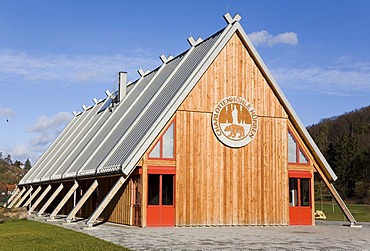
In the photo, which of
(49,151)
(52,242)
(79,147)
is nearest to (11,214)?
(79,147)

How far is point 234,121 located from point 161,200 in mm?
5151

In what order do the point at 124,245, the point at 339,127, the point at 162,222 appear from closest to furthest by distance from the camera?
1. the point at 124,245
2. the point at 162,222
3. the point at 339,127

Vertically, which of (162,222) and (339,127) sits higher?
(339,127)

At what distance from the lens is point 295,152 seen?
25.5 metres

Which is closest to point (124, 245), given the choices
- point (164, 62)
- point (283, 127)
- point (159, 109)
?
point (159, 109)

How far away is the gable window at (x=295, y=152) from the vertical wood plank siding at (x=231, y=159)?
15.1 inches

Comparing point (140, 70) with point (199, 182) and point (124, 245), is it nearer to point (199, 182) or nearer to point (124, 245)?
point (199, 182)

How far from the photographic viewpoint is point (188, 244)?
1460 centimetres

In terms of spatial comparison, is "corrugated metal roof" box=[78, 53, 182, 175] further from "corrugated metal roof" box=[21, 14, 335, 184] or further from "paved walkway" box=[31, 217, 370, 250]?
"paved walkway" box=[31, 217, 370, 250]

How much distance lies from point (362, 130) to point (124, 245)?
101 meters

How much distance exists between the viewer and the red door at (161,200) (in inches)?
862

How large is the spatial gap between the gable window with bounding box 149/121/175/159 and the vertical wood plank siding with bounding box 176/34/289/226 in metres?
0.27

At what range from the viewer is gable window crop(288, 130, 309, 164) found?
2539 centimetres

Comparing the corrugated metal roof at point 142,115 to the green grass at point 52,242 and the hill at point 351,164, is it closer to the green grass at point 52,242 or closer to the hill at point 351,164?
the green grass at point 52,242
